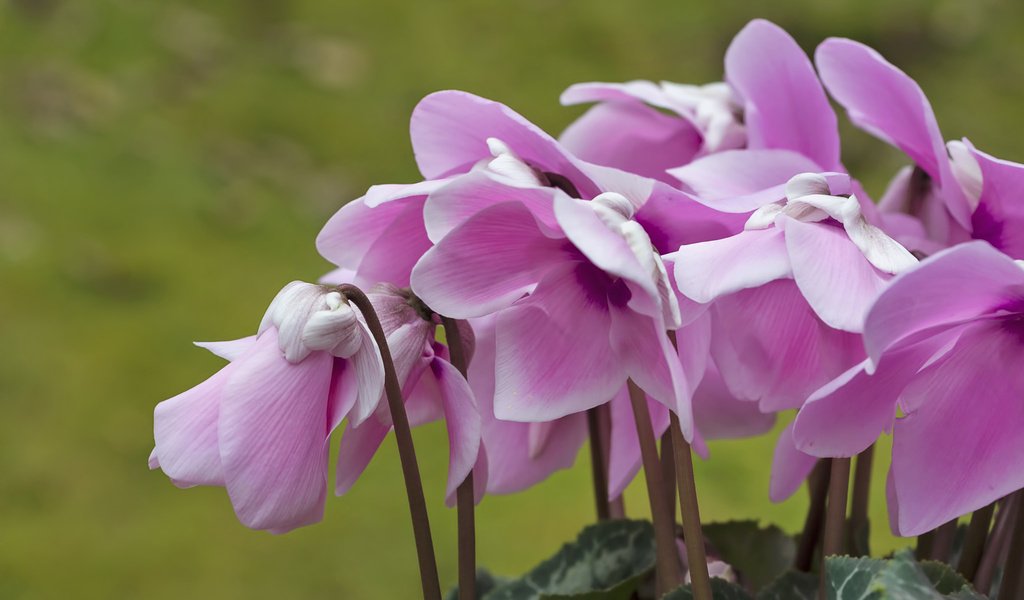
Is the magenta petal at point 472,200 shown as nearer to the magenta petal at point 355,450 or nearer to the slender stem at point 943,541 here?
the magenta petal at point 355,450

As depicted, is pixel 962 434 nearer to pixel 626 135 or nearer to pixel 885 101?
pixel 885 101

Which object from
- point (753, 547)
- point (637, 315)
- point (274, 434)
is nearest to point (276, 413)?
point (274, 434)

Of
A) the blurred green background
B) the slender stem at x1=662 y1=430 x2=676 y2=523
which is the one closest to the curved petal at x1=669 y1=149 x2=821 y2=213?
the slender stem at x1=662 y1=430 x2=676 y2=523

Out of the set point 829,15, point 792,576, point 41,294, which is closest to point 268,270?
point 41,294

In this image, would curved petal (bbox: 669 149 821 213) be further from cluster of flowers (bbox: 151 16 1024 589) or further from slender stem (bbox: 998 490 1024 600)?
slender stem (bbox: 998 490 1024 600)

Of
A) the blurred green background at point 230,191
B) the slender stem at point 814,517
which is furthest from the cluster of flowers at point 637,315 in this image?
the blurred green background at point 230,191

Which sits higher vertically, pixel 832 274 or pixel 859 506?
pixel 832 274

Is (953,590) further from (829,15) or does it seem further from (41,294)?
(829,15)
